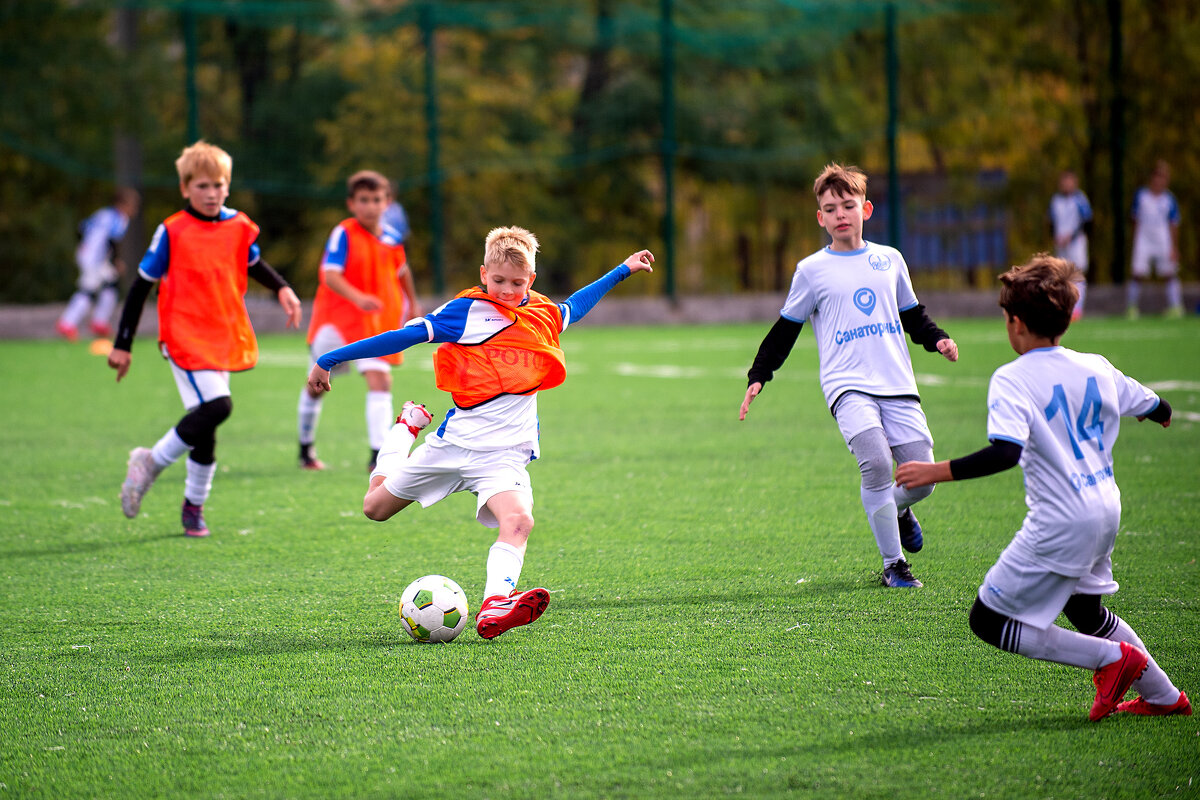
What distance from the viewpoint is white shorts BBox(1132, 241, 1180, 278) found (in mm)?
20141

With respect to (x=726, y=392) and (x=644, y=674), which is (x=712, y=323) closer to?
(x=726, y=392)

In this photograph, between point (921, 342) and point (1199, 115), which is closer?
point (921, 342)

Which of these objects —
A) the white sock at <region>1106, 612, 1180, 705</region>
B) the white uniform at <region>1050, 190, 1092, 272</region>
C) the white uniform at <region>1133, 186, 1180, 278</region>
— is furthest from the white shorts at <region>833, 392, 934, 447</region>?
the white uniform at <region>1133, 186, 1180, 278</region>

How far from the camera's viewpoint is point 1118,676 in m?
3.66

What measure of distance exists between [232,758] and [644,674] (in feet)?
4.21

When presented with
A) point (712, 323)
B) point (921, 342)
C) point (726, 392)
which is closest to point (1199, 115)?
point (712, 323)

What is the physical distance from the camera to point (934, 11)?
21.8 m

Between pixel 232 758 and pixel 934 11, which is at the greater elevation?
pixel 934 11

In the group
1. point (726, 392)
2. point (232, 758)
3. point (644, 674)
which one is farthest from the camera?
point (726, 392)

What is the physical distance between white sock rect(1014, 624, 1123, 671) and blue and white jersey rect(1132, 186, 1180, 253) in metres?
17.9

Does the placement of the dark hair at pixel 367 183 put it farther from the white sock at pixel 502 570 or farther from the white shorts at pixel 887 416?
the white sock at pixel 502 570

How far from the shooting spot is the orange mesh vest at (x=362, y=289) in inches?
342

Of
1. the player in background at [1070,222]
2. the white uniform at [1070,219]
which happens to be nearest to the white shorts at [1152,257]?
the player in background at [1070,222]

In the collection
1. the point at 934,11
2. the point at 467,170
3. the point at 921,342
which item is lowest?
the point at 921,342
